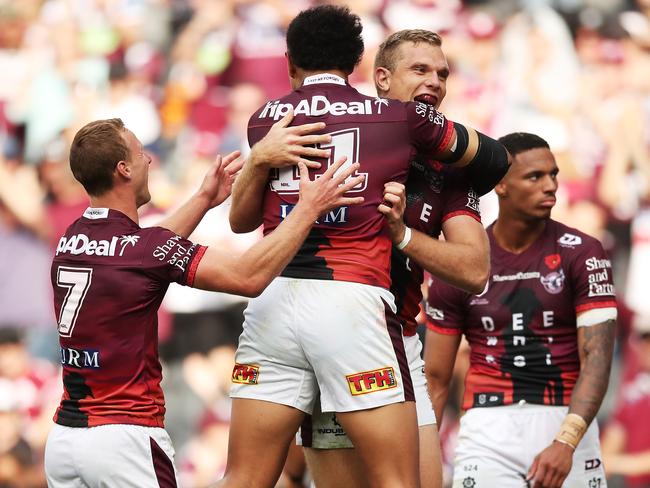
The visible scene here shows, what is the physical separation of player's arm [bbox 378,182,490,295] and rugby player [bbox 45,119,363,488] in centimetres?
20

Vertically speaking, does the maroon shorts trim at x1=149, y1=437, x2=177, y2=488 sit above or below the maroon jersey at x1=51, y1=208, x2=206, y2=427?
below

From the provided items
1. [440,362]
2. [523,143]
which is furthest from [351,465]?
[523,143]

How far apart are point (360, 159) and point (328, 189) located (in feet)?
0.80

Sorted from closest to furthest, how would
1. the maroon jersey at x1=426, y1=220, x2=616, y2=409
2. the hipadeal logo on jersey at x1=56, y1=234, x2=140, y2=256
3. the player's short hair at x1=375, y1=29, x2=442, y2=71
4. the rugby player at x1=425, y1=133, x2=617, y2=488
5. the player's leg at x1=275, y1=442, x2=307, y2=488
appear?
1. the hipadeal logo on jersey at x1=56, y1=234, x2=140, y2=256
2. the player's short hair at x1=375, y1=29, x2=442, y2=71
3. the rugby player at x1=425, y1=133, x2=617, y2=488
4. the maroon jersey at x1=426, y1=220, x2=616, y2=409
5. the player's leg at x1=275, y1=442, x2=307, y2=488

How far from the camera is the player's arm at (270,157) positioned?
473 cm

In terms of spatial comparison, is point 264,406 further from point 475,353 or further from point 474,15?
point 474,15

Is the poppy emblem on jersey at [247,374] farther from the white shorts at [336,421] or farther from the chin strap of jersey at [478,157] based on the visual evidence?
the chin strap of jersey at [478,157]

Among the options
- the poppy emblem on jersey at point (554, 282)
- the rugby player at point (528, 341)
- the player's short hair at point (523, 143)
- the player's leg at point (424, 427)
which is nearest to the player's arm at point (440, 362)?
the rugby player at point (528, 341)

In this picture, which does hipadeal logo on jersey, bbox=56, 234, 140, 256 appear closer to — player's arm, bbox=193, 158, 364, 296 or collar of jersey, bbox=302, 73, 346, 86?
player's arm, bbox=193, 158, 364, 296

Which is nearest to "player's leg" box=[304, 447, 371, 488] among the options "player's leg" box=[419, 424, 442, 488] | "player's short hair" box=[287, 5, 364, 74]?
"player's leg" box=[419, 424, 442, 488]

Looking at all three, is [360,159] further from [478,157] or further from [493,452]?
[493,452]

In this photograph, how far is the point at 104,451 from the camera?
468cm

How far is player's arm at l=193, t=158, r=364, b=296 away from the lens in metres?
4.61

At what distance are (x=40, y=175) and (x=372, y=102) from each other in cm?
757
